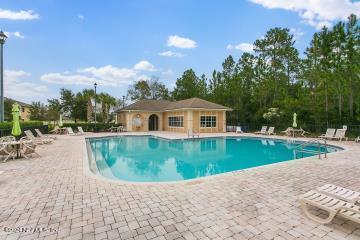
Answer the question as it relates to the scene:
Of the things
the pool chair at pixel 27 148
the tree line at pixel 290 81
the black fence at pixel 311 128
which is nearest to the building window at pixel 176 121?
the black fence at pixel 311 128

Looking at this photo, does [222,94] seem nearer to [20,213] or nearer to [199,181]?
[199,181]

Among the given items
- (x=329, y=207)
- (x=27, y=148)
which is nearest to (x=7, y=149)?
(x=27, y=148)

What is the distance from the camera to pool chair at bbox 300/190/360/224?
3.24 m

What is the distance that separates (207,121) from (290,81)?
13.7 meters

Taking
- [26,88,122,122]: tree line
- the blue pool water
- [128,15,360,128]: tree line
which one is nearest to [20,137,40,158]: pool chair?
the blue pool water

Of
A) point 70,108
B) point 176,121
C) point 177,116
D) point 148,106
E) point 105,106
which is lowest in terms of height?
point 176,121

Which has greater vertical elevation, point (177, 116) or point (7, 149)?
point (177, 116)

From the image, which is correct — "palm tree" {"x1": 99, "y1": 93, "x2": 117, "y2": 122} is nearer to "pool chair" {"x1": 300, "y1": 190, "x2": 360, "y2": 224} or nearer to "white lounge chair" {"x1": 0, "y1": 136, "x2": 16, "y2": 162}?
"white lounge chair" {"x1": 0, "y1": 136, "x2": 16, "y2": 162}

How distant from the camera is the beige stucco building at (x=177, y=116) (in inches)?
915

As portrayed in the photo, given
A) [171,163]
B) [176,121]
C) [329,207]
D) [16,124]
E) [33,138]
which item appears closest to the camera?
[329,207]

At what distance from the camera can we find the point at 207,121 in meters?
24.0

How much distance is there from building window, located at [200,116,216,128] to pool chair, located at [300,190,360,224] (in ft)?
64.6

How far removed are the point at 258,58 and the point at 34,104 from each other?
41.7 meters

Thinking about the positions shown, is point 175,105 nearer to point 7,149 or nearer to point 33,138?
point 33,138
